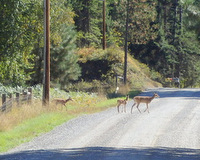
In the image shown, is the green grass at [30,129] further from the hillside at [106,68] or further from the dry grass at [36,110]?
the hillside at [106,68]

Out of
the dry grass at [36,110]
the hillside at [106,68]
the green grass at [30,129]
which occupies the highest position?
the hillside at [106,68]

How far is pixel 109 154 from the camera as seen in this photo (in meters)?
13.5

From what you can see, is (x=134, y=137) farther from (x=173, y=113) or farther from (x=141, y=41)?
(x=141, y=41)

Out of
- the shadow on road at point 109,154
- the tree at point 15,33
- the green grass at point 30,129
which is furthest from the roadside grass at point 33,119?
the tree at point 15,33

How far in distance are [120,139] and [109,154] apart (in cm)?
287

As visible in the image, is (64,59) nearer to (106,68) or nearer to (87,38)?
(106,68)

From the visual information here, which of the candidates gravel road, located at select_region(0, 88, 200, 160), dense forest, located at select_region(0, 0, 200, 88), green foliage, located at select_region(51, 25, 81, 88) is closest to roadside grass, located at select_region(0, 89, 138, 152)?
gravel road, located at select_region(0, 88, 200, 160)

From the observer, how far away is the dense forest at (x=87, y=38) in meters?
26.3

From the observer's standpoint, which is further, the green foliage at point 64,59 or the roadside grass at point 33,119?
the green foliage at point 64,59

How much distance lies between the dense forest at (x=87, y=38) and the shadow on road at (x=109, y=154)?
12.6 metres

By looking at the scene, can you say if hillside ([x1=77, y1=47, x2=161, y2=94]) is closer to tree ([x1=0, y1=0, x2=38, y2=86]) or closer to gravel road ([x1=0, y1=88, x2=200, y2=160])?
tree ([x1=0, y1=0, x2=38, y2=86])

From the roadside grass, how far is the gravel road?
1.46 ft

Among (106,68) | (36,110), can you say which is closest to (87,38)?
(106,68)

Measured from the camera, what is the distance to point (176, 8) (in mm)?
68562
